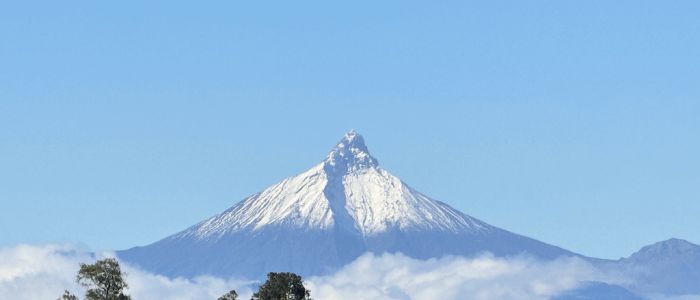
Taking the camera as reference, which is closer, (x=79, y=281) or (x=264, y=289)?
(x=79, y=281)

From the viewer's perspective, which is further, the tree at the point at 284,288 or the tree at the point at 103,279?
the tree at the point at 284,288

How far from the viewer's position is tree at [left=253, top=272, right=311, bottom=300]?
151 meters

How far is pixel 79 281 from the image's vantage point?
5650 inches

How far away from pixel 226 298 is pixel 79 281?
512 inches

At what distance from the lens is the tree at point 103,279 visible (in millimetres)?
143500

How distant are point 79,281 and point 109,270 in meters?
2.04

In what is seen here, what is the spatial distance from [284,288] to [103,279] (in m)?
12.8

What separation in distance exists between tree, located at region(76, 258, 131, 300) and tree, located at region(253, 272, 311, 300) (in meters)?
11.7

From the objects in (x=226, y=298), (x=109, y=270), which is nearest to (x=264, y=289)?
(x=226, y=298)

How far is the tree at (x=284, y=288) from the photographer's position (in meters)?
151

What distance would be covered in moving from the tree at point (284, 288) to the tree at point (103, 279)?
A: 11710mm

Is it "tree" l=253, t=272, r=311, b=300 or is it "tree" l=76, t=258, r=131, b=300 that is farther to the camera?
"tree" l=253, t=272, r=311, b=300

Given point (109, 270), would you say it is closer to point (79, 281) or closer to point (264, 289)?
point (79, 281)

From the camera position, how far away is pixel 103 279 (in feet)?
474
